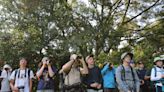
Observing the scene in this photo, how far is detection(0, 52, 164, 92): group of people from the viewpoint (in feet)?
25.0

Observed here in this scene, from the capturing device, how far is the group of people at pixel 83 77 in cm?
762

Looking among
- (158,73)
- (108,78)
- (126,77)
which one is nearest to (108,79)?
(108,78)

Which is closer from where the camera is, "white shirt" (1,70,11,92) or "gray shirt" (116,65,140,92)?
"gray shirt" (116,65,140,92)

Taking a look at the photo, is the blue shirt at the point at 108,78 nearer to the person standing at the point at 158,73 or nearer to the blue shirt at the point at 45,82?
the person standing at the point at 158,73

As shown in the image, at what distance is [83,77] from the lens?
339 inches

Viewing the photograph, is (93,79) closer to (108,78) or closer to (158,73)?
(108,78)

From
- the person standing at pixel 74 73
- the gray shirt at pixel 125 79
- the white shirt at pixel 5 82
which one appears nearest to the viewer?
the gray shirt at pixel 125 79

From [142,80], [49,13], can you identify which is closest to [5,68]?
[142,80]

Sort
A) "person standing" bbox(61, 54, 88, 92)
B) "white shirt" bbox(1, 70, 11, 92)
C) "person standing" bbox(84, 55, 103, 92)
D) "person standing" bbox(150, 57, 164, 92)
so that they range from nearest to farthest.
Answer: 1. "person standing" bbox(61, 54, 88, 92)
2. "person standing" bbox(84, 55, 103, 92)
3. "person standing" bbox(150, 57, 164, 92)
4. "white shirt" bbox(1, 70, 11, 92)

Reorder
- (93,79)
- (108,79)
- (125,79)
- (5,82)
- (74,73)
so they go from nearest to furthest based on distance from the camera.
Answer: (125,79), (74,73), (93,79), (108,79), (5,82)

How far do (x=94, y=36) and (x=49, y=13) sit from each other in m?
2.41

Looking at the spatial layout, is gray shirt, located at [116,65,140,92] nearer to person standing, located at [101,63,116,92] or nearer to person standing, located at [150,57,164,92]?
person standing, located at [150,57,164,92]

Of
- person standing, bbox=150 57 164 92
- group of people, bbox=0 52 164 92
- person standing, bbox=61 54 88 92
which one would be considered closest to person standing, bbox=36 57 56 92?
group of people, bbox=0 52 164 92

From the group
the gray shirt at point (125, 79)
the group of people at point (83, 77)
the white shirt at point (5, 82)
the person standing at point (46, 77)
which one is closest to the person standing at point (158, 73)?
the group of people at point (83, 77)
